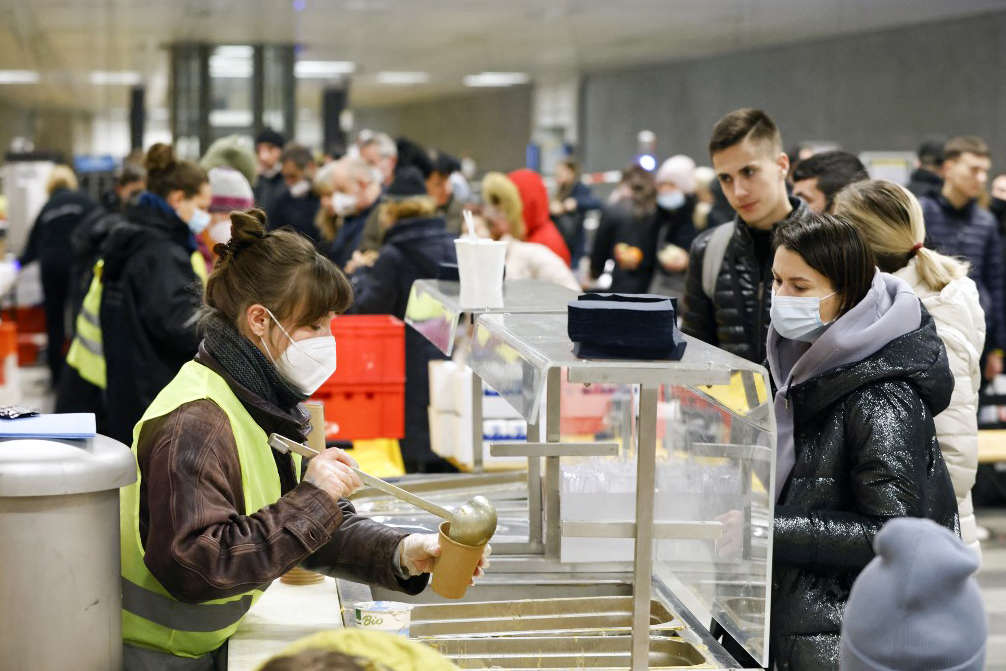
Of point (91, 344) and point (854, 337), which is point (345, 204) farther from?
point (854, 337)

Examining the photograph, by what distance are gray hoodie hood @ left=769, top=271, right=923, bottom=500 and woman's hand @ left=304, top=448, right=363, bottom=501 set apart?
2.92 ft

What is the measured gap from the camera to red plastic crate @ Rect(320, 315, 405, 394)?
452 cm

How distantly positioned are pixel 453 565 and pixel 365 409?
255cm

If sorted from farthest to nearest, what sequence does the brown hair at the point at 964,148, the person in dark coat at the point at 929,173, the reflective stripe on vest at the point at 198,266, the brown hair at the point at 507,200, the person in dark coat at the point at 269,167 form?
1. the person in dark coat at the point at 269,167
2. the person in dark coat at the point at 929,173
3. the brown hair at the point at 964,148
4. the brown hair at the point at 507,200
5. the reflective stripe on vest at the point at 198,266

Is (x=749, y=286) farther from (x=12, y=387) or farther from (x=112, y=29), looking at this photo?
(x=112, y=29)

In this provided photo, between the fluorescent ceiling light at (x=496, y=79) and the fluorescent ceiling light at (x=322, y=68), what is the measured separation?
137 centimetres

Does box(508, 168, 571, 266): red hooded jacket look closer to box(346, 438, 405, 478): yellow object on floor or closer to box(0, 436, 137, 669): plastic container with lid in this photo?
box(346, 438, 405, 478): yellow object on floor

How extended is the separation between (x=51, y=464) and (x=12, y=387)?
7.96 metres

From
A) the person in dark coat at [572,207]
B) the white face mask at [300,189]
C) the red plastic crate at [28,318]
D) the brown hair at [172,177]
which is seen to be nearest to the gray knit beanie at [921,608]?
the brown hair at [172,177]

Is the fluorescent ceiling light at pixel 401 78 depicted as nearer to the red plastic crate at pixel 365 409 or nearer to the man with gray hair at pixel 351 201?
the man with gray hair at pixel 351 201

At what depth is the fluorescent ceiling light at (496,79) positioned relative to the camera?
1295 cm

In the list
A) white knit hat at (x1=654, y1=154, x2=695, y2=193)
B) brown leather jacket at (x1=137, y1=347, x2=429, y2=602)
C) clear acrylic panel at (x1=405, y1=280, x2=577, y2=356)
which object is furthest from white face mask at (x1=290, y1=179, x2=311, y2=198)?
brown leather jacket at (x1=137, y1=347, x2=429, y2=602)

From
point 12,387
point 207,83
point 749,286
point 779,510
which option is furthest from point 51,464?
point 207,83

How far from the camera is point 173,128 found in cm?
1158
